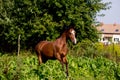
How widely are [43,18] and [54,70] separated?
1946 cm

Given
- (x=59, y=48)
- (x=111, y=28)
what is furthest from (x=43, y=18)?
(x=111, y=28)

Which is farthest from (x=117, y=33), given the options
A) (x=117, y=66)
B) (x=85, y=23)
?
(x=117, y=66)

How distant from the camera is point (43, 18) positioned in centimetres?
3053

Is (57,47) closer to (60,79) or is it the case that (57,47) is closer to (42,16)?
(60,79)

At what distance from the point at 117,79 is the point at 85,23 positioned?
56.0 feet

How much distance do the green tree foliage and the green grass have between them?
13475 mm

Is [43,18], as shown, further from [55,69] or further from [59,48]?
[55,69]

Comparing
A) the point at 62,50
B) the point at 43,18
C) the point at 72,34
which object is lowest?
the point at 43,18

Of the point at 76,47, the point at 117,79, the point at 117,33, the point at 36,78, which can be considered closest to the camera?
the point at 36,78

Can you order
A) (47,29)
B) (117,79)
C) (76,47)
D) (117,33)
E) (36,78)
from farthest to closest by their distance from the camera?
1. (117,33)
2. (47,29)
3. (76,47)
4. (117,79)
5. (36,78)

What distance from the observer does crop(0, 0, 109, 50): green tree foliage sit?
30.2m

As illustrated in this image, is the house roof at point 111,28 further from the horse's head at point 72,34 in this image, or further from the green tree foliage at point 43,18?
the horse's head at point 72,34

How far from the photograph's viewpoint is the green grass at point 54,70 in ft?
35.0

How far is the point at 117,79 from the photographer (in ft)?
46.9
